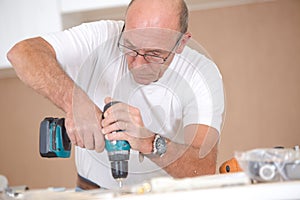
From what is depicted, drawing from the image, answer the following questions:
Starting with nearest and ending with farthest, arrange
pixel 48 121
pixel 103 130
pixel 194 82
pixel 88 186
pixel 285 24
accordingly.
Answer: pixel 103 130
pixel 48 121
pixel 194 82
pixel 88 186
pixel 285 24

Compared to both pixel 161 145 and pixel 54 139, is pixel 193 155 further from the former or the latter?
pixel 54 139

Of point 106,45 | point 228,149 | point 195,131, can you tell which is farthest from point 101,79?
point 228,149

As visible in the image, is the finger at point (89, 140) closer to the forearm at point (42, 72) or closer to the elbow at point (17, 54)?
the forearm at point (42, 72)

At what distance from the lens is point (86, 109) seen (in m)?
0.90

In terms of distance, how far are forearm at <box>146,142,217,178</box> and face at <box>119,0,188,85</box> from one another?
0.19 m

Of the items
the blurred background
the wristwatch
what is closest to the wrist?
the wristwatch

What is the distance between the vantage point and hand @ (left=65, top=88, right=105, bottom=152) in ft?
2.89

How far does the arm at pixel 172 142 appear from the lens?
2.80ft

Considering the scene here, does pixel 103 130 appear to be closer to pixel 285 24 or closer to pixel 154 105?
pixel 154 105

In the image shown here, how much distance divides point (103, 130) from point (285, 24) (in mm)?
1405

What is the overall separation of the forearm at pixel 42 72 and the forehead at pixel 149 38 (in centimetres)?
16

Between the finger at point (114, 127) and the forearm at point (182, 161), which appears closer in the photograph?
the finger at point (114, 127)

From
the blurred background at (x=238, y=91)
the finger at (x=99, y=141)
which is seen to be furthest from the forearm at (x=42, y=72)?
the blurred background at (x=238, y=91)

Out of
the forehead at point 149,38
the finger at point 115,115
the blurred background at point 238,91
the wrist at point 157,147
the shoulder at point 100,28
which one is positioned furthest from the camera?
the blurred background at point 238,91
